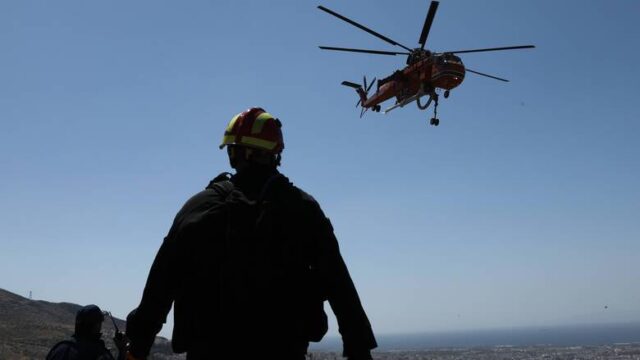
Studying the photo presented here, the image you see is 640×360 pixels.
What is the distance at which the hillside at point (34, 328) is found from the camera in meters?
51.0

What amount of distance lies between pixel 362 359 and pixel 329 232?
0.79 m

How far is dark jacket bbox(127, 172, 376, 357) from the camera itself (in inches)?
135

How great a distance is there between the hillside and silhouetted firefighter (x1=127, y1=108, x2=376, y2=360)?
40.0 metres

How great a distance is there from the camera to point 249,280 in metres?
3.44

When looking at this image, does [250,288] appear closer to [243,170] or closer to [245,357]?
[245,357]

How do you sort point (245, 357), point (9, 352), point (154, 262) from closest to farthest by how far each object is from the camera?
1. point (245, 357)
2. point (154, 262)
3. point (9, 352)

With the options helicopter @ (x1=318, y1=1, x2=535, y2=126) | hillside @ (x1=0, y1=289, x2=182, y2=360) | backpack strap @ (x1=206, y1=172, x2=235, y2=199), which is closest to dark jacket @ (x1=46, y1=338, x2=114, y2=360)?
backpack strap @ (x1=206, y1=172, x2=235, y2=199)

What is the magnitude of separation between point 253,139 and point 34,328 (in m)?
69.7

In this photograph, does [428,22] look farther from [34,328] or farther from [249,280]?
[34,328]

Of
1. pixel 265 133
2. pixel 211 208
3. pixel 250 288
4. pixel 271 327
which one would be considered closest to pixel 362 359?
pixel 271 327

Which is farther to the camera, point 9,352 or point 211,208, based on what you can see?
point 9,352

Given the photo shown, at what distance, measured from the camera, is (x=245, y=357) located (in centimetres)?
341

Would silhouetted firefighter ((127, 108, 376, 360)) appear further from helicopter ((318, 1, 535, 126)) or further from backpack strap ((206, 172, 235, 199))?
helicopter ((318, 1, 535, 126))

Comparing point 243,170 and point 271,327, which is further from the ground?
point 243,170
